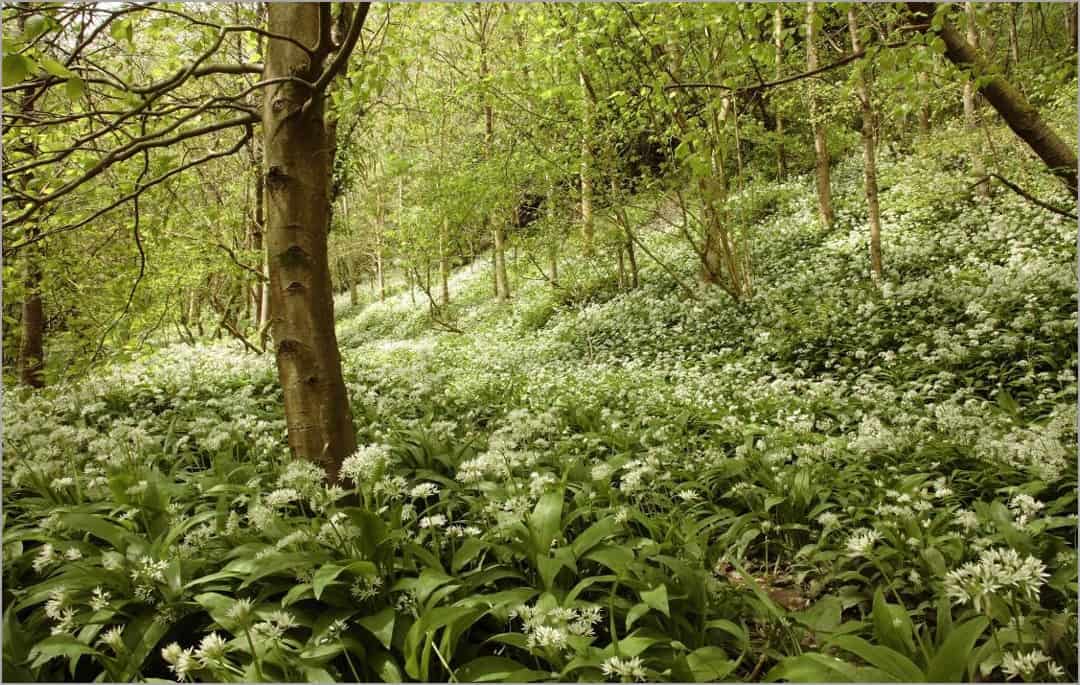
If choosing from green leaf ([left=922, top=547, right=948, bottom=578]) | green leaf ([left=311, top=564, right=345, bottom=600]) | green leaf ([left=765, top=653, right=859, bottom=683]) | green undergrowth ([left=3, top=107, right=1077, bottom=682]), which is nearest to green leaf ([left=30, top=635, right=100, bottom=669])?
green undergrowth ([left=3, top=107, right=1077, bottom=682])

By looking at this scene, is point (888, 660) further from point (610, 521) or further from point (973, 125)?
point (973, 125)

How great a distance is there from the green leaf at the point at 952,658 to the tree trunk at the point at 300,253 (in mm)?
2845

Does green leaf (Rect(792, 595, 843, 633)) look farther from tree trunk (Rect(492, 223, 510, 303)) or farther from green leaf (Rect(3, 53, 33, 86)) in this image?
tree trunk (Rect(492, 223, 510, 303))

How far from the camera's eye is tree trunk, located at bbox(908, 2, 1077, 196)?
171 inches

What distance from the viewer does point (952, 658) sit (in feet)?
5.94

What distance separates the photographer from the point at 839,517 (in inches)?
128

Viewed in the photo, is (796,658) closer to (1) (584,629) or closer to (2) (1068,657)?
(1) (584,629)

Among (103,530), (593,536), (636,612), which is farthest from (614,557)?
(103,530)

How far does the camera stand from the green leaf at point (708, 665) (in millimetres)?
1934

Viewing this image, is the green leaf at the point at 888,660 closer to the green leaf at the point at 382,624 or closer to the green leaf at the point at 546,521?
the green leaf at the point at 546,521

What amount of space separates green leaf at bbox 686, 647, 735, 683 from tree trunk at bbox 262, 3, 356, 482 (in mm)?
2171

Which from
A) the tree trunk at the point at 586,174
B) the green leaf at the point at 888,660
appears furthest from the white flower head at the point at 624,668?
the tree trunk at the point at 586,174

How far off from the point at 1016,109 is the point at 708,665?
489 cm

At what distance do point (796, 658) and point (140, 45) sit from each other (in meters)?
10.1
